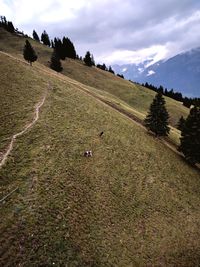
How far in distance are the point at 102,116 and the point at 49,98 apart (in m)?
11.0

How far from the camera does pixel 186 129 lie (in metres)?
51.3

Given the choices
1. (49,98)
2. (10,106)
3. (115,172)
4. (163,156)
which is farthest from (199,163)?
(10,106)

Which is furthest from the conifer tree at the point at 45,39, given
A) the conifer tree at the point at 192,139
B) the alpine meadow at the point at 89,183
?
the conifer tree at the point at 192,139

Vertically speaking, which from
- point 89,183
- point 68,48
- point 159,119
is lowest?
point 89,183

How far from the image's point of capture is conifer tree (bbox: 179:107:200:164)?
49.2 m

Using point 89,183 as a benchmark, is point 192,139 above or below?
above

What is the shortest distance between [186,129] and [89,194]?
27.2 metres

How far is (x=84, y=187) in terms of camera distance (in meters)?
33.5

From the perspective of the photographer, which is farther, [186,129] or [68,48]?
[68,48]

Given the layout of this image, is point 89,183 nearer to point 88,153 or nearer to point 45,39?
point 88,153

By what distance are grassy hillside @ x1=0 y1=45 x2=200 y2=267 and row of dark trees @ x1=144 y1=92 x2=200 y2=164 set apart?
100 inches

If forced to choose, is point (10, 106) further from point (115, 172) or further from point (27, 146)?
point (115, 172)

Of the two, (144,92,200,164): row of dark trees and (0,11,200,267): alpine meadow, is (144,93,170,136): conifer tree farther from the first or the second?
(0,11,200,267): alpine meadow

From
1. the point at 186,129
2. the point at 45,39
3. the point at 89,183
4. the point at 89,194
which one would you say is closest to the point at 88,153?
the point at 89,183
